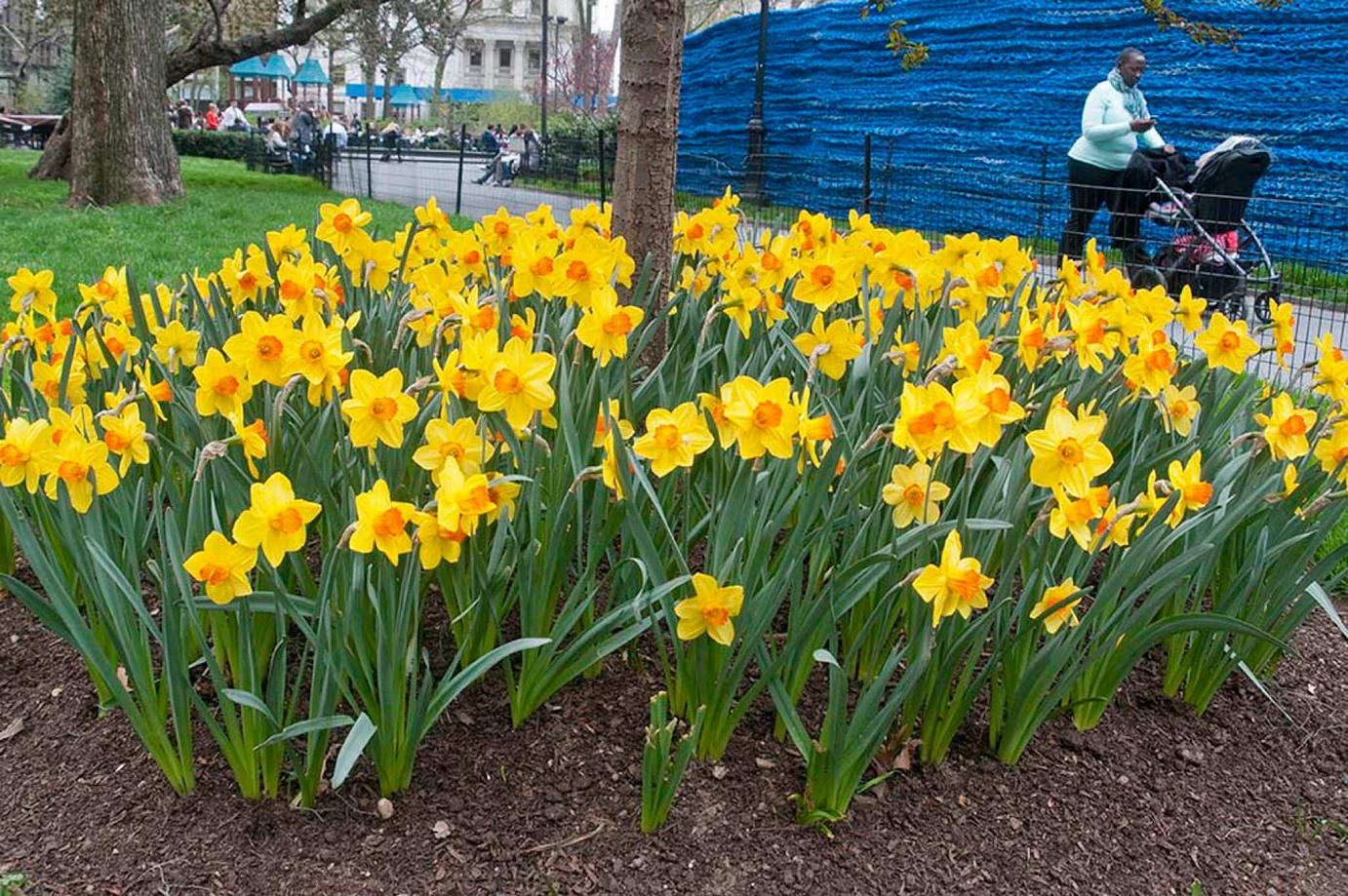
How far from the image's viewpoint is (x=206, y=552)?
4.74 ft

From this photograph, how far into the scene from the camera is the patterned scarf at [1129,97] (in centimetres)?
763

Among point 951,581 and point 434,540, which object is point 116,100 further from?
point 951,581

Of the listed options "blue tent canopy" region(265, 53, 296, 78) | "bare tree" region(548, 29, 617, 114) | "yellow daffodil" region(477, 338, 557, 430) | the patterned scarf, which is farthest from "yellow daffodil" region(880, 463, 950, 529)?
"blue tent canopy" region(265, 53, 296, 78)

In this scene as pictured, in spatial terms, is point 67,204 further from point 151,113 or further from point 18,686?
point 18,686

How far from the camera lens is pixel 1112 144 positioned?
7.66 m

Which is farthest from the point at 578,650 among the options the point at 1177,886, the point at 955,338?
the point at 1177,886

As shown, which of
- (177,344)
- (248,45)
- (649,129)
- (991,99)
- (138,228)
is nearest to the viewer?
(177,344)

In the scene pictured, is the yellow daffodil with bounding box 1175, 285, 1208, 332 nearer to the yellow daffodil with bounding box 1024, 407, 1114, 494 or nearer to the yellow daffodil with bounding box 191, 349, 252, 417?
the yellow daffodil with bounding box 1024, 407, 1114, 494

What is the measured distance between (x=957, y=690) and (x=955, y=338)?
59cm

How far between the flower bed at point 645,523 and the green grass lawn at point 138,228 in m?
4.23

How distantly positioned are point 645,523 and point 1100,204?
6.80 metres

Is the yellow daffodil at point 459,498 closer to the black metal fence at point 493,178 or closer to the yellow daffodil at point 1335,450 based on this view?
the yellow daffodil at point 1335,450

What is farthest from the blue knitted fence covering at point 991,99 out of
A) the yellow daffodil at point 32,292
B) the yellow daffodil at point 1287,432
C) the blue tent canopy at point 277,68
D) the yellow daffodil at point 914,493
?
the blue tent canopy at point 277,68

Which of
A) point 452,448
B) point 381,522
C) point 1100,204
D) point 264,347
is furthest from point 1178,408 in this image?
point 1100,204
